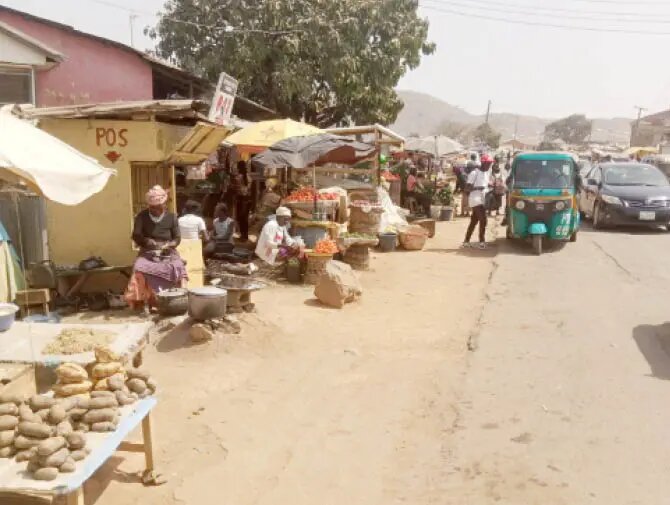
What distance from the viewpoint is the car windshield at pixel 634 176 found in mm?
15633

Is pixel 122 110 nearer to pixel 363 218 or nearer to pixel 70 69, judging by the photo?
pixel 363 218

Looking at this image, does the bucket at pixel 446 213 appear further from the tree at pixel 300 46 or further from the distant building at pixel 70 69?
the distant building at pixel 70 69

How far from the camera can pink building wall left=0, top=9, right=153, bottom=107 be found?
43.5 feet

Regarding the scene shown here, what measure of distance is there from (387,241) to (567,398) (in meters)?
7.99

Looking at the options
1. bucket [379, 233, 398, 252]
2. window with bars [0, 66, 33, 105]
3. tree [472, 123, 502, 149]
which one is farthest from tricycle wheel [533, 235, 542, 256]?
tree [472, 123, 502, 149]

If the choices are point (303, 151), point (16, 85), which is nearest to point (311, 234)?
point (303, 151)

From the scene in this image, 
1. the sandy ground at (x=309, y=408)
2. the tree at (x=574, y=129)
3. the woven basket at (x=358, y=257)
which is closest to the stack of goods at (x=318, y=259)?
the sandy ground at (x=309, y=408)

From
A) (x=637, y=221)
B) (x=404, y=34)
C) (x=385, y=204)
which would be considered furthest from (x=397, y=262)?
(x=404, y=34)

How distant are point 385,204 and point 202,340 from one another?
8749mm

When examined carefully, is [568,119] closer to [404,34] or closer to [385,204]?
[404,34]

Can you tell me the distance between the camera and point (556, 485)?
3975mm

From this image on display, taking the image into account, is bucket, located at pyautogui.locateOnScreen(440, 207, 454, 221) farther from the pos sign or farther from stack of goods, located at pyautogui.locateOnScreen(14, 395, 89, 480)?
stack of goods, located at pyautogui.locateOnScreen(14, 395, 89, 480)

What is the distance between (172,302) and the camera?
290 inches

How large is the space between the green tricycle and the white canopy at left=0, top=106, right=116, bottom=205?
31.6 ft
